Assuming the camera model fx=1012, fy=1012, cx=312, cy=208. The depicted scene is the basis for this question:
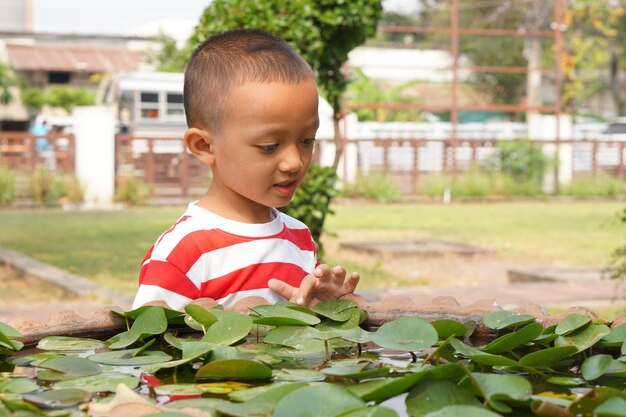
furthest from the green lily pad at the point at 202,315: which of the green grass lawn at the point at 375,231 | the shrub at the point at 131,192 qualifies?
the shrub at the point at 131,192

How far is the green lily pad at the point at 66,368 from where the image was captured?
1.21 metres

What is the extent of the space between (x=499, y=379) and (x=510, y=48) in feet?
96.7

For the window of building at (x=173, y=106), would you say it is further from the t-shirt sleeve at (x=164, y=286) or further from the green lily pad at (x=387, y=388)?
the green lily pad at (x=387, y=388)

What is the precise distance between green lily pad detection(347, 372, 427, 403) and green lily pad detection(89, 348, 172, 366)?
328 millimetres

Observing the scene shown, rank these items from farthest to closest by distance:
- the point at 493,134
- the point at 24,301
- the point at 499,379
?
the point at 493,134, the point at 24,301, the point at 499,379

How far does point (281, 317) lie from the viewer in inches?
53.6

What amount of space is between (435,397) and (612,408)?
0.60 feet

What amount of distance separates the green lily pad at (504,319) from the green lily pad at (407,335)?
15 centimetres

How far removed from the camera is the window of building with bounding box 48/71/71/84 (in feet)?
120

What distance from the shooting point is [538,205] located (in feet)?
53.9

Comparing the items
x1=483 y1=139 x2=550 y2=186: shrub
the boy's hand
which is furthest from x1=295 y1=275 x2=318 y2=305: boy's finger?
x1=483 y1=139 x2=550 y2=186: shrub

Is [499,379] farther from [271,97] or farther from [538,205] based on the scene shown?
[538,205]

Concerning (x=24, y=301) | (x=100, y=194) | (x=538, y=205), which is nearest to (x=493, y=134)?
(x=538, y=205)

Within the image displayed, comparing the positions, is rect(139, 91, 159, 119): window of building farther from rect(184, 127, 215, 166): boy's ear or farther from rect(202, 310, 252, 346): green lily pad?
rect(202, 310, 252, 346): green lily pad
